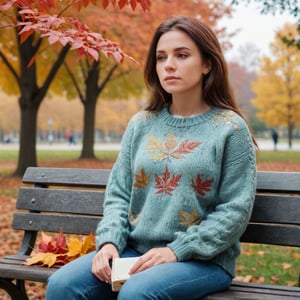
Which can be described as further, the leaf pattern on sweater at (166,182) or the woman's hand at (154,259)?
the leaf pattern on sweater at (166,182)

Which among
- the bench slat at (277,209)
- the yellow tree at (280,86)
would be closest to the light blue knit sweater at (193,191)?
the bench slat at (277,209)

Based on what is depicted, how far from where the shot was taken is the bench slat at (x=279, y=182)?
3.09m

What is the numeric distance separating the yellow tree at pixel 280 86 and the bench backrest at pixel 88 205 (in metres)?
30.0

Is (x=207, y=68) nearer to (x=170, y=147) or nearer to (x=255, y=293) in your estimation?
(x=170, y=147)

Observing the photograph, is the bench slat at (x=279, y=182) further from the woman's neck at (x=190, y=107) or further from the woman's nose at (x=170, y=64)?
the woman's nose at (x=170, y=64)

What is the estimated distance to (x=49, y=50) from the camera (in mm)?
17109

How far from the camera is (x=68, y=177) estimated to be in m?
3.70

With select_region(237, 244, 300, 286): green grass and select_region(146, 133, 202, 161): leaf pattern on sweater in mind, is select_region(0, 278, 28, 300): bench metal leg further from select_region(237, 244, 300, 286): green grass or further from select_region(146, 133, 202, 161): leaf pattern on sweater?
select_region(237, 244, 300, 286): green grass

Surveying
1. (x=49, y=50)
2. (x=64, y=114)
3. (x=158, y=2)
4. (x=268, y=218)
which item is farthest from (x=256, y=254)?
(x=64, y=114)

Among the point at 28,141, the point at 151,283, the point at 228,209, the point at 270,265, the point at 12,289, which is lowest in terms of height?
the point at 270,265

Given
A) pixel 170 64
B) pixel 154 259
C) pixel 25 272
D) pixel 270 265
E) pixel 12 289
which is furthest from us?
pixel 270 265

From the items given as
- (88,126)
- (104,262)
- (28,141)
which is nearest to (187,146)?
(104,262)

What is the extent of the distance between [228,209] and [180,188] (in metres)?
0.24

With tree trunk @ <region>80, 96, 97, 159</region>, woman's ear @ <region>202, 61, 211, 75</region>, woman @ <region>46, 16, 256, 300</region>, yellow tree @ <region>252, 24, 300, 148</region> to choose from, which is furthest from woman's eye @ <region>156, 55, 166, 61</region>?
yellow tree @ <region>252, 24, 300, 148</region>
